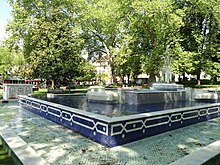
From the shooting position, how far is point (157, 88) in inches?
526

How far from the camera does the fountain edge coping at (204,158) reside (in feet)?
11.5

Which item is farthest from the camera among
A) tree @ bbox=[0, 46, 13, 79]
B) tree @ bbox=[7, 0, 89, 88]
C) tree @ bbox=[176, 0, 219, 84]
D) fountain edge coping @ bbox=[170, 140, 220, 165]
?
tree @ bbox=[0, 46, 13, 79]

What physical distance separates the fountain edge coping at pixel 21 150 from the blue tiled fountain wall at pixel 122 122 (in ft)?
5.66

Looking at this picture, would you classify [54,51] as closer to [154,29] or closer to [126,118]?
[154,29]

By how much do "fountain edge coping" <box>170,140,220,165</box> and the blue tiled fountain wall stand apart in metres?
1.84

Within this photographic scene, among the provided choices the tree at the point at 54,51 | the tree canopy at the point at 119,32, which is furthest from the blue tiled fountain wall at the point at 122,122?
→ the tree canopy at the point at 119,32

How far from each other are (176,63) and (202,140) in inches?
647

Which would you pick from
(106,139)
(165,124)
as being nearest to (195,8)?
(165,124)

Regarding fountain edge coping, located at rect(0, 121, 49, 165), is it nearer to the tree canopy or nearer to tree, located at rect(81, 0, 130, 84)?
the tree canopy

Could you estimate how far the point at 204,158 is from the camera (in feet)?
12.3

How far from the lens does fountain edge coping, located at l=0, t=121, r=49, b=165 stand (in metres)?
3.70

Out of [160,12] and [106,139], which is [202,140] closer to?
[106,139]

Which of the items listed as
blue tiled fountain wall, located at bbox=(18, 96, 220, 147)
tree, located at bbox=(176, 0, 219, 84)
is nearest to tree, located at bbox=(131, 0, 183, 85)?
tree, located at bbox=(176, 0, 219, 84)

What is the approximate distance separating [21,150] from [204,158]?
345 centimetres
